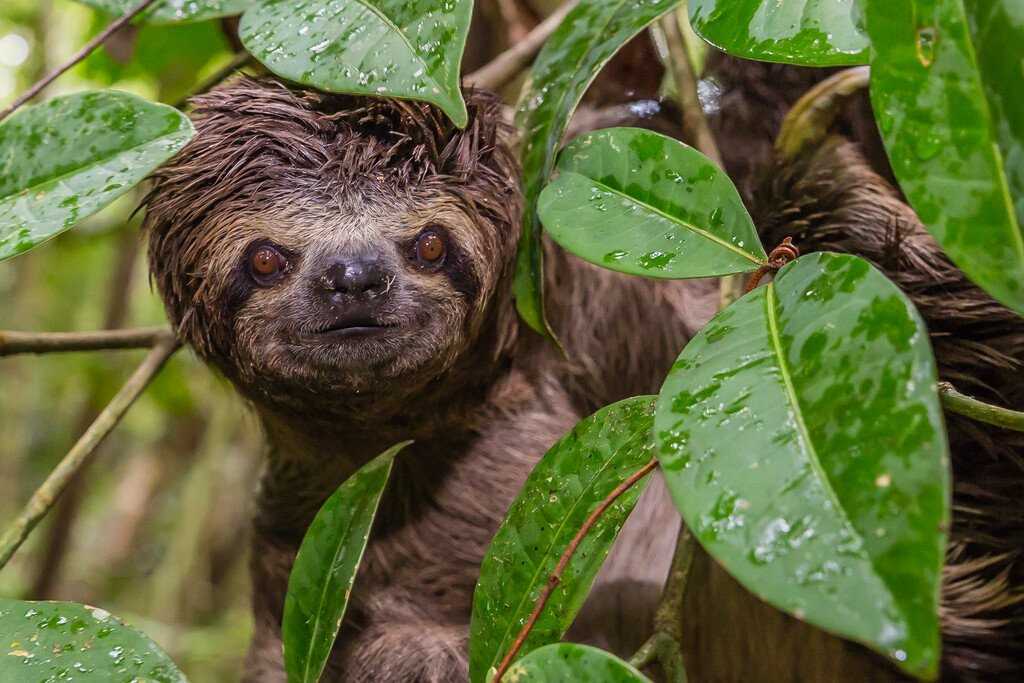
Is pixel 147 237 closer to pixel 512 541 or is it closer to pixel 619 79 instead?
pixel 512 541

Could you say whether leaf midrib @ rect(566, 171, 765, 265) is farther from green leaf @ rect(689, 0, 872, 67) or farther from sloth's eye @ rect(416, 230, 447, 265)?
sloth's eye @ rect(416, 230, 447, 265)

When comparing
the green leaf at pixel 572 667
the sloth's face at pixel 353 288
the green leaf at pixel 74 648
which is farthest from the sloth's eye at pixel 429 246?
the green leaf at pixel 572 667

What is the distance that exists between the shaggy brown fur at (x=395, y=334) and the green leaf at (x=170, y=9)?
261 mm

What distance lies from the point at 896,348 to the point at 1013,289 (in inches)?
5.6

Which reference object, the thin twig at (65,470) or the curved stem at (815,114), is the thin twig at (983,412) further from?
the thin twig at (65,470)

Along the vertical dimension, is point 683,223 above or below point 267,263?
above

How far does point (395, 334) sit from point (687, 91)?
0.97m

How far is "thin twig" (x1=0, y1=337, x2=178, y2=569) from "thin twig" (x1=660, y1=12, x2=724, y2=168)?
1380 mm

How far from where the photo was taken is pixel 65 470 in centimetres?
204

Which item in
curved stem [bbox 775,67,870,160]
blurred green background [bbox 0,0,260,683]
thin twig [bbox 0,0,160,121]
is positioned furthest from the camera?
blurred green background [bbox 0,0,260,683]

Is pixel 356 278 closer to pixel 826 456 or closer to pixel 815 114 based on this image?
pixel 826 456

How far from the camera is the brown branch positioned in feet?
4.63

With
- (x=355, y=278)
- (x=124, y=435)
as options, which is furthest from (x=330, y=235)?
(x=124, y=435)

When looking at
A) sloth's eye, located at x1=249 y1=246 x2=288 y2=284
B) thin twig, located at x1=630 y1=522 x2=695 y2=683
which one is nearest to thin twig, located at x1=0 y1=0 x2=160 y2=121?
sloth's eye, located at x1=249 y1=246 x2=288 y2=284
